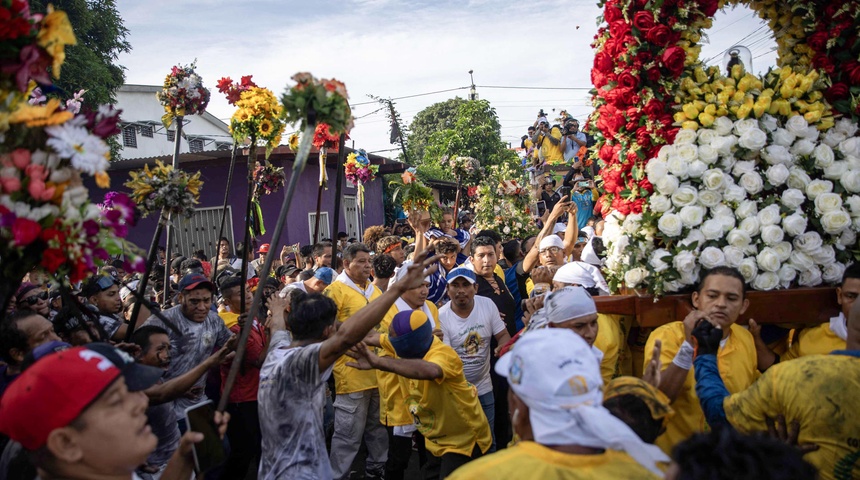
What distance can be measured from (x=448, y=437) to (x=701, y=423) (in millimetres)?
2044

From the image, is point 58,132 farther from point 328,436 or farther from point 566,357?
point 328,436

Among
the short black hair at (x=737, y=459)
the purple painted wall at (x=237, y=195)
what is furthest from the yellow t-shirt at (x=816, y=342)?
the purple painted wall at (x=237, y=195)

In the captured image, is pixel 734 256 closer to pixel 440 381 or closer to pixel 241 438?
pixel 440 381

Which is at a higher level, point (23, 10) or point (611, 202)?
point (23, 10)

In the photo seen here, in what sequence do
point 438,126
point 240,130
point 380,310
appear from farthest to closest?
point 438,126 → point 240,130 → point 380,310

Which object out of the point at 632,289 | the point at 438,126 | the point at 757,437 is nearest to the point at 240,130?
the point at 632,289

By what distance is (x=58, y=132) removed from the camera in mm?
2580

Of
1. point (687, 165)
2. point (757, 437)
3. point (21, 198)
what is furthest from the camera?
point (687, 165)

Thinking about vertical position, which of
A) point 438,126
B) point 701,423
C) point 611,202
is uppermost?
point 438,126

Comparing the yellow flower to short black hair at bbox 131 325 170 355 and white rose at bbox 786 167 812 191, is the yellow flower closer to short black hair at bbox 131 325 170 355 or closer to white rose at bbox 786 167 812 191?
short black hair at bbox 131 325 170 355

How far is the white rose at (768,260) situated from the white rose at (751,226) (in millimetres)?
132

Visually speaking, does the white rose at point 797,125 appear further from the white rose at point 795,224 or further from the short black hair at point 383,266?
the short black hair at point 383,266

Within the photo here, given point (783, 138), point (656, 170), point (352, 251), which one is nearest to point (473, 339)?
point (352, 251)

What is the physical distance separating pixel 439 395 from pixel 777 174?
111 inches
